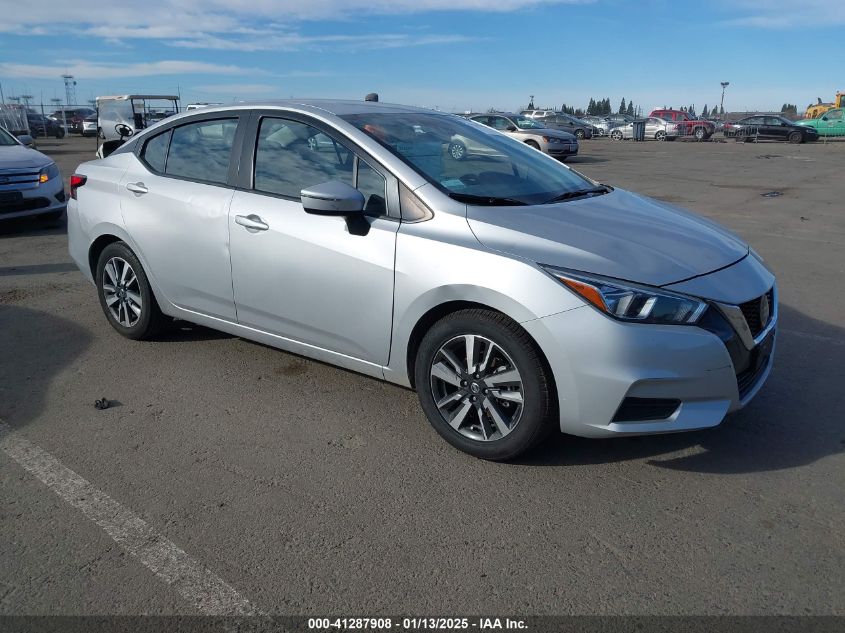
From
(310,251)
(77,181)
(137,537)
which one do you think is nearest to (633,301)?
(310,251)

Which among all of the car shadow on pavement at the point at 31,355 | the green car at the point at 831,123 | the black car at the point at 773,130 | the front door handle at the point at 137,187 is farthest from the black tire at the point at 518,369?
the green car at the point at 831,123

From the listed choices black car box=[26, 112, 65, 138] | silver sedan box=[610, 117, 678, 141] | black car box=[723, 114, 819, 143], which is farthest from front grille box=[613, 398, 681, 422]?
black car box=[26, 112, 65, 138]

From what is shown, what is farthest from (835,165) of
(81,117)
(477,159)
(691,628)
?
(81,117)

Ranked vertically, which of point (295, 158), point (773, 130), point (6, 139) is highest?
point (773, 130)

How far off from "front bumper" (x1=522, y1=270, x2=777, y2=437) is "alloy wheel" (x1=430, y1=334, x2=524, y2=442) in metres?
0.24

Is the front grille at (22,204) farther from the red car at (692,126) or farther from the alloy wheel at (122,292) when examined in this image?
the red car at (692,126)

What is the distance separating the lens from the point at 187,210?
14.5 ft

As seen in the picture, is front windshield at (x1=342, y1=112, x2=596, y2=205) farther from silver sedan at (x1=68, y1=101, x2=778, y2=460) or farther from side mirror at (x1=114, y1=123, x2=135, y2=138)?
side mirror at (x1=114, y1=123, x2=135, y2=138)

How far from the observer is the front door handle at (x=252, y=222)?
4016 mm

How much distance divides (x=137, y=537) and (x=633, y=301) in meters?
2.26

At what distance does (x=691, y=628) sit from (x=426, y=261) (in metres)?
1.88

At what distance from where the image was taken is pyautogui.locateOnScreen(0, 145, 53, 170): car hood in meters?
9.30

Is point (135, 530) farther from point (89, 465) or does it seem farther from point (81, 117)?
point (81, 117)

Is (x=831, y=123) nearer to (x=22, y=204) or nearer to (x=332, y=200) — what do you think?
(x=22, y=204)
